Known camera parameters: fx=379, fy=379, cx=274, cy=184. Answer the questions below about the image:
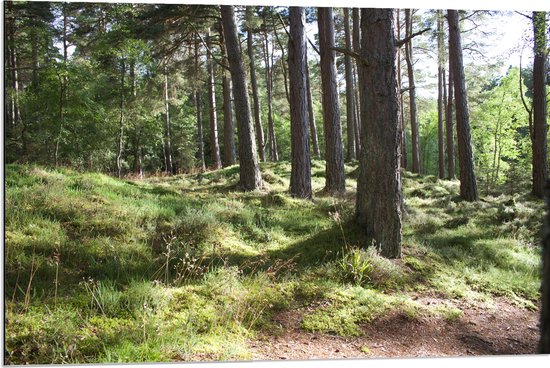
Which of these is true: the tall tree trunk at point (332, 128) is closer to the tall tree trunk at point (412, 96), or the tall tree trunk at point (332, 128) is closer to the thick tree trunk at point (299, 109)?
the thick tree trunk at point (299, 109)

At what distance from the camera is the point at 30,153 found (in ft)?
28.3

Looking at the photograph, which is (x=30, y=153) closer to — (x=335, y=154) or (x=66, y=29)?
(x=66, y=29)

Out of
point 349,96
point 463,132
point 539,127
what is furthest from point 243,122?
point 349,96

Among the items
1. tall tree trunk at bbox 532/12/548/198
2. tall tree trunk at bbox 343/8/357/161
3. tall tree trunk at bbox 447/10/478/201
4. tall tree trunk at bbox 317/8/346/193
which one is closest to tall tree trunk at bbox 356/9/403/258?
tall tree trunk at bbox 317/8/346/193

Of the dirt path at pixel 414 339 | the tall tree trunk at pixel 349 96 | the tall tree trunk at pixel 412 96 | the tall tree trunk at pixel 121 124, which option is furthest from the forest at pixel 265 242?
the tall tree trunk at pixel 349 96

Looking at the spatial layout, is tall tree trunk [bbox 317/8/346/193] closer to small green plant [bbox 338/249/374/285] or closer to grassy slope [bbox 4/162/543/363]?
grassy slope [bbox 4/162/543/363]

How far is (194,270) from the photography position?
12.5 ft

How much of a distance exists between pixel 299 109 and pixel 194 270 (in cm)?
524

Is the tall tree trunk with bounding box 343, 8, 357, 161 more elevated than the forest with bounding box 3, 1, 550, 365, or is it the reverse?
the tall tree trunk with bounding box 343, 8, 357, 161

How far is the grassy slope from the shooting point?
287 cm

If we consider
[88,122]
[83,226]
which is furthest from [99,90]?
[83,226]

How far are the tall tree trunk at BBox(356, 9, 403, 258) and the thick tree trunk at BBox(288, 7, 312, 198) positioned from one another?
3.58 meters

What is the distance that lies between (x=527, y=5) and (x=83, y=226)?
6460 millimetres

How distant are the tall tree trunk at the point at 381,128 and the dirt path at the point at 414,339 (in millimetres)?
926
